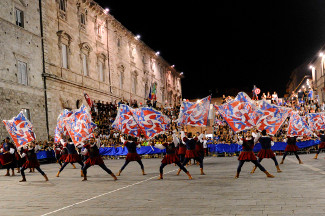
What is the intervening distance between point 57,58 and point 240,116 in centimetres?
2295

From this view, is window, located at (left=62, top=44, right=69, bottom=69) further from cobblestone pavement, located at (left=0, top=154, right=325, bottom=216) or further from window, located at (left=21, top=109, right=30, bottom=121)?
cobblestone pavement, located at (left=0, top=154, right=325, bottom=216)

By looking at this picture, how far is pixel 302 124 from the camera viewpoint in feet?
78.1

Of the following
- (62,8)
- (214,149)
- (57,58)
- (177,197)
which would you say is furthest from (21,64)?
(177,197)

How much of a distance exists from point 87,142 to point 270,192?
7.72m

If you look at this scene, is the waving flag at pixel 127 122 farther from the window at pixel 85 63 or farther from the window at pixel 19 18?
the window at pixel 85 63

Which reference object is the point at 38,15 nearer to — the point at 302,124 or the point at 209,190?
the point at 302,124

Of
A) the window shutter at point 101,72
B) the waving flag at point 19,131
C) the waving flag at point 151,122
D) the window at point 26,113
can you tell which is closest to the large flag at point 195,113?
the waving flag at point 151,122

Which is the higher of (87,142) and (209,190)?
(87,142)

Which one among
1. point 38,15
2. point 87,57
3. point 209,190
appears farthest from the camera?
point 87,57

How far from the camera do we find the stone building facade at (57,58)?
93.0 feet

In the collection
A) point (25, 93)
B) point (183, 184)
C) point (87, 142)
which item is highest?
point (25, 93)

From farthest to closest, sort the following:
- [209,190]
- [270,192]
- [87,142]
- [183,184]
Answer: [87,142]
[183,184]
[209,190]
[270,192]

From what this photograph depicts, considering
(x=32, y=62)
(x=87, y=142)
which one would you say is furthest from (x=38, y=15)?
(x=87, y=142)

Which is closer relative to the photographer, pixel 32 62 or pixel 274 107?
pixel 274 107
